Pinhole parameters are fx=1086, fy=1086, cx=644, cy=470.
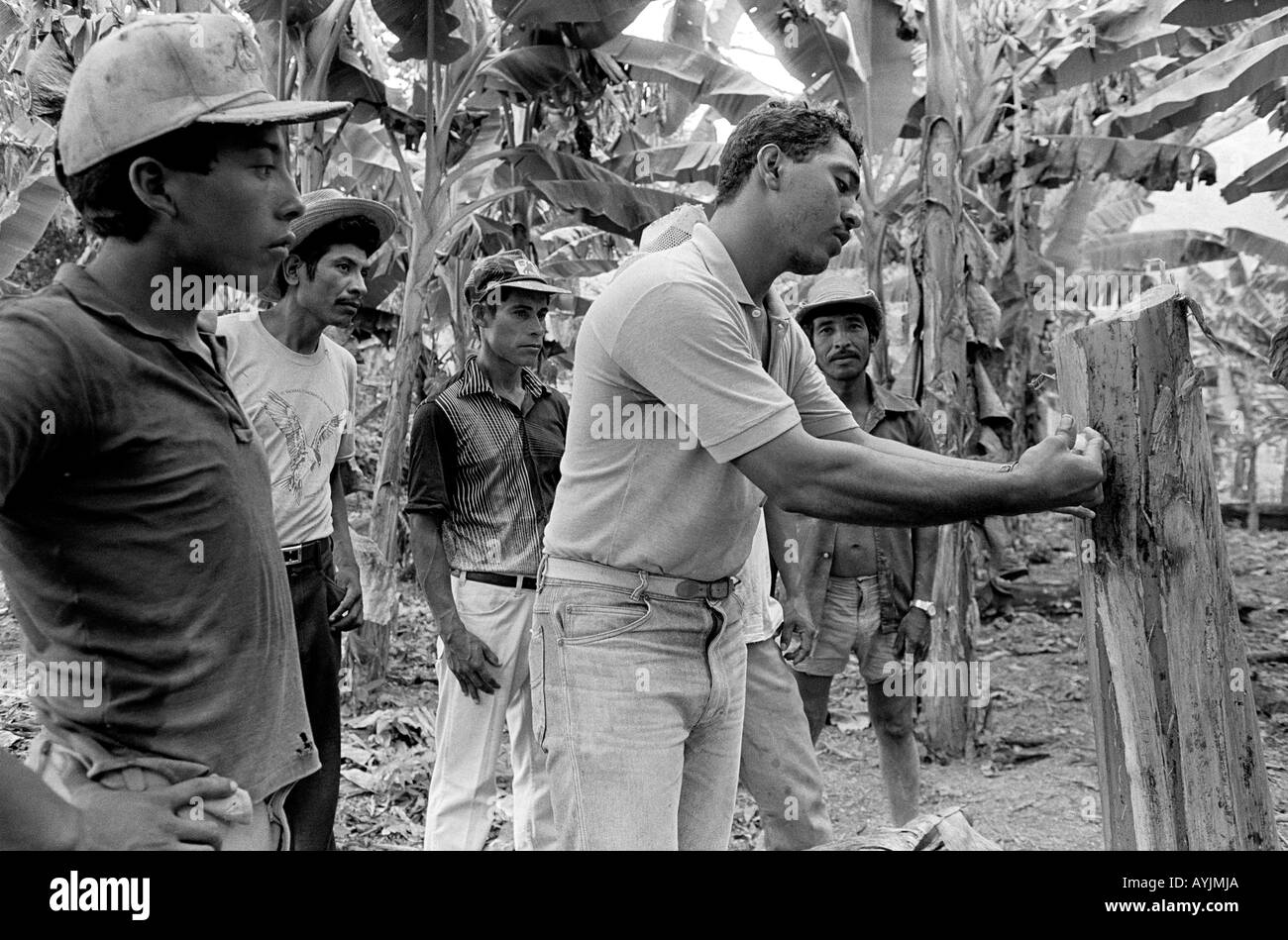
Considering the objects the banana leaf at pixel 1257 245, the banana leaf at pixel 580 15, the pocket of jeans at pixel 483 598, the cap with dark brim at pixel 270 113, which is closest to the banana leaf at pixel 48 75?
the banana leaf at pixel 580 15

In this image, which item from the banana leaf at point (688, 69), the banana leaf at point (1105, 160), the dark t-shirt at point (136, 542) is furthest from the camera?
the banana leaf at point (688, 69)

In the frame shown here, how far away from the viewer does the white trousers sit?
3492mm

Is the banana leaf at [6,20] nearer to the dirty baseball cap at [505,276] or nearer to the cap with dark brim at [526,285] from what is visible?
the dirty baseball cap at [505,276]

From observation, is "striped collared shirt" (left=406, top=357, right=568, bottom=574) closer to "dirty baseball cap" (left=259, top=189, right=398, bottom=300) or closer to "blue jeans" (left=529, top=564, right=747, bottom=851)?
"dirty baseball cap" (left=259, top=189, right=398, bottom=300)

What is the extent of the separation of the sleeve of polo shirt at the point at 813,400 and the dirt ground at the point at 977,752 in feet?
7.79

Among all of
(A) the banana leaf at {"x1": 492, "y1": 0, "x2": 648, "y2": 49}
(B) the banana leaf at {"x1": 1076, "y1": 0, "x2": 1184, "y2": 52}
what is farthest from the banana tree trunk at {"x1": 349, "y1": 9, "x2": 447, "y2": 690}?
(B) the banana leaf at {"x1": 1076, "y1": 0, "x2": 1184, "y2": 52}

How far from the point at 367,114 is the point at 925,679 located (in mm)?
4946

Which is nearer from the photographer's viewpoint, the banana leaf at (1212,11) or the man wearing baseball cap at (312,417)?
the man wearing baseball cap at (312,417)

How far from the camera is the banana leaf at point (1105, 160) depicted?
22.2ft

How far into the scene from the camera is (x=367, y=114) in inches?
280

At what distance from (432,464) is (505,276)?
755mm
